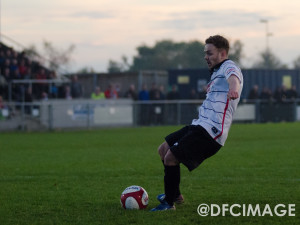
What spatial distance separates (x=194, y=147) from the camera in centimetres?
724

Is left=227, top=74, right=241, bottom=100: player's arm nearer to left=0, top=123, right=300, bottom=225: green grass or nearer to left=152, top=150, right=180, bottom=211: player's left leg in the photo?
left=152, top=150, right=180, bottom=211: player's left leg

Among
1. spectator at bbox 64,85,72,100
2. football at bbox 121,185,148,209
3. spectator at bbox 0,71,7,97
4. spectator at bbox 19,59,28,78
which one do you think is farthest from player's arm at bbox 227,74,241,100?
spectator at bbox 19,59,28,78

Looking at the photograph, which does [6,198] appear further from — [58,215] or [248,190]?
[248,190]

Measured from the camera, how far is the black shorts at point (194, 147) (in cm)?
722

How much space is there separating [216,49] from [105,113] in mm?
20553

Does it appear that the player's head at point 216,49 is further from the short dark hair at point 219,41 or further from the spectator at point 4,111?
the spectator at point 4,111

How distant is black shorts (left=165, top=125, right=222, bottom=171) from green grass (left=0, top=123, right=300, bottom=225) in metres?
0.58

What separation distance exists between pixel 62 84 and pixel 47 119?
19.2ft

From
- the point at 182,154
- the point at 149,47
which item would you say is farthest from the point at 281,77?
the point at 149,47

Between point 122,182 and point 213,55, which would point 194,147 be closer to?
point 213,55

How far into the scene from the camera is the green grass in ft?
23.3

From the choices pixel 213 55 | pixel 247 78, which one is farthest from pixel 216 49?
pixel 247 78

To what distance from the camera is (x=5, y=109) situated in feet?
82.7

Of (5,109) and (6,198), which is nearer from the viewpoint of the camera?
(6,198)
